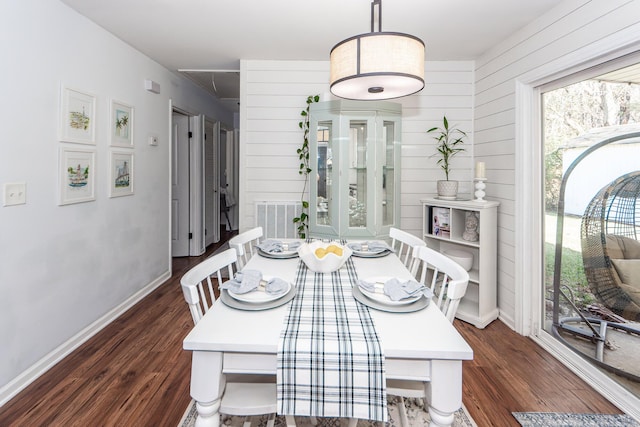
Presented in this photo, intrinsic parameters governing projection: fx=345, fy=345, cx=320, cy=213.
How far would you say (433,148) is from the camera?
3527 mm

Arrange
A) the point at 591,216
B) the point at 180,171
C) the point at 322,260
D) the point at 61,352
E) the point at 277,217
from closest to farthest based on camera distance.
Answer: the point at 322,260 → the point at 591,216 → the point at 61,352 → the point at 277,217 → the point at 180,171

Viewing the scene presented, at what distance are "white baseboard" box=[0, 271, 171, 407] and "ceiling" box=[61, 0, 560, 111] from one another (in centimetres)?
231

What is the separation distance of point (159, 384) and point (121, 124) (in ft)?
7.09

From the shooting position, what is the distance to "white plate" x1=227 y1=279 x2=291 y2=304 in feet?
4.32

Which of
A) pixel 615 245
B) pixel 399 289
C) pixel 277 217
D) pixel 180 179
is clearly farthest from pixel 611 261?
pixel 180 179

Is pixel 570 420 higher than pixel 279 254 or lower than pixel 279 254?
lower

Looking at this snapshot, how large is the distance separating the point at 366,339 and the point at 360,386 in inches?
5.2

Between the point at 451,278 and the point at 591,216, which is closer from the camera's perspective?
the point at 451,278

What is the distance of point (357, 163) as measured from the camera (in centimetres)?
313

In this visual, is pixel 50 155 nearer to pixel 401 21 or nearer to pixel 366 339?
pixel 366 339

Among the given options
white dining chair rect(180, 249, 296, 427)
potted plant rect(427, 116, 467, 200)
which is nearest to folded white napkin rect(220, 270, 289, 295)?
white dining chair rect(180, 249, 296, 427)

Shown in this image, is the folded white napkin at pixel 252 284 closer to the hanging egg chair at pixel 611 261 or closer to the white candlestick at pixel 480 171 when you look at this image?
the hanging egg chair at pixel 611 261

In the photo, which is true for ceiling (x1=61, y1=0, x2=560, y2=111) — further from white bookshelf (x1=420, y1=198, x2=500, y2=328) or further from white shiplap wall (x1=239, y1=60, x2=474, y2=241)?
white bookshelf (x1=420, y1=198, x2=500, y2=328)

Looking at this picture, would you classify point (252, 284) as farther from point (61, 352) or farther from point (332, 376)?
point (61, 352)
